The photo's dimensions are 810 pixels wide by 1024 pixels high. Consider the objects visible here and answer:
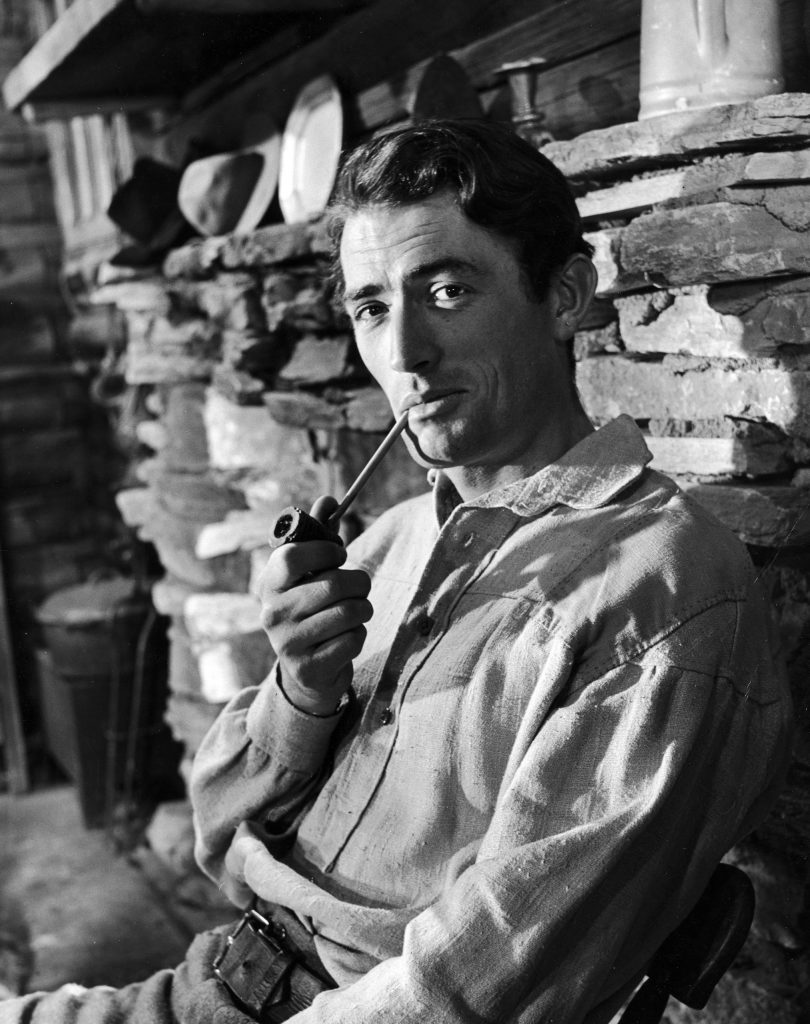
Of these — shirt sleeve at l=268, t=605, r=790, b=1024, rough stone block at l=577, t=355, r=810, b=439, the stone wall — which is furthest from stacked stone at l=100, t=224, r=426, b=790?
shirt sleeve at l=268, t=605, r=790, b=1024

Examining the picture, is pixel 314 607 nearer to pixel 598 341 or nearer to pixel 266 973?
pixel 266 973

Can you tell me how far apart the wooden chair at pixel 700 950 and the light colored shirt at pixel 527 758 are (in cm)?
5

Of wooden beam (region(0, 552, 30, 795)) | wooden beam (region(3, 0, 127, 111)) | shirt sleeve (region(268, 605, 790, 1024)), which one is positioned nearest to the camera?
shirt sleeve (region(268, 605, 790, 1024))

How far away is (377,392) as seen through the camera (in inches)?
103

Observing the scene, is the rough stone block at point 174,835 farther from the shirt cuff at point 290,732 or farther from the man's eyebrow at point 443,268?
the man's eyebrow at point 443,268

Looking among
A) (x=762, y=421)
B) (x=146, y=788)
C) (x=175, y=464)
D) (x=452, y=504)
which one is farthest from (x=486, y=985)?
(x=146, y=788)

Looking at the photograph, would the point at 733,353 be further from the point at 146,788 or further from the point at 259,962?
the point at 146,788

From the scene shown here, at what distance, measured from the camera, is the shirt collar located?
145cm

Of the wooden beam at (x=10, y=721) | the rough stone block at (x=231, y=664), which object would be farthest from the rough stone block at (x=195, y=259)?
the wooden beam at (x=10, y=721)

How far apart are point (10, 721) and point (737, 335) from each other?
14.1 ft

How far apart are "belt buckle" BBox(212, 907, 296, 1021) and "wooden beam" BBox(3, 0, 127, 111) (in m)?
2.20

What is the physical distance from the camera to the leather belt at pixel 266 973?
1.51 m

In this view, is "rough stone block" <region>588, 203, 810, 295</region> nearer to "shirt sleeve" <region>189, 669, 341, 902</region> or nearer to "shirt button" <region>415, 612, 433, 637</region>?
"shirt button" <region>415, 612, 433, 637</region>

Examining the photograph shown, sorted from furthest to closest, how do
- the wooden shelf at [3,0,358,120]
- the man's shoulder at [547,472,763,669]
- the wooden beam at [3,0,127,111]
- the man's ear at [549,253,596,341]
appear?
the wooden beam at [3,0,127,111]
the wooden shelf at [3,0,358,120]
the man's ear at [549,253,596,341]
the man's shoulder at [547,472,763,669]
